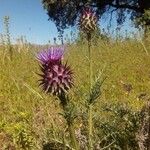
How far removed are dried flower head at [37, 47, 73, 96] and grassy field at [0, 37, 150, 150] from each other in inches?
4.3

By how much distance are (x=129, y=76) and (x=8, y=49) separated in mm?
3357

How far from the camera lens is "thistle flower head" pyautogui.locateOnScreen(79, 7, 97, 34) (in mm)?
3957

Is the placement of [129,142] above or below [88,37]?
below

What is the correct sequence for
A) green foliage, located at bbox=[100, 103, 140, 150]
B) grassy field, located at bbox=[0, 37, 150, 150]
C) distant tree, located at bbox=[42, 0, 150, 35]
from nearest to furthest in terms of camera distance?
1. green foliage, located at bbox=[100, 103, 140, 150]
2. grassy field, located at bbox=[0, 37, 150, 150]
3. distant tree, located at bbox=[42, 0, 150, 35]

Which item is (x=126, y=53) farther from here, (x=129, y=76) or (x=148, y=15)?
(x=148, y=15)

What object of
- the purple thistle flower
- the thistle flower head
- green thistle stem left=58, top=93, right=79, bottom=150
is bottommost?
green thistle stem left=58, top=93, right=79, bottom=150

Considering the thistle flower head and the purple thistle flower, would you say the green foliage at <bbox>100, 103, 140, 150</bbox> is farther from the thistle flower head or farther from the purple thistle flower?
the purple thistle flower

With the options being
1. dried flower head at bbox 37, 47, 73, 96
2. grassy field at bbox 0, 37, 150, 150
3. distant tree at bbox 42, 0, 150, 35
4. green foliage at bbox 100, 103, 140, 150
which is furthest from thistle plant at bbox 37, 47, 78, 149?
distant tree at bbox 42, 0, 150, 35

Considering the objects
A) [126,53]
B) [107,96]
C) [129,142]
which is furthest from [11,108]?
[126,53]

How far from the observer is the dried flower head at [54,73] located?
334 centimetres

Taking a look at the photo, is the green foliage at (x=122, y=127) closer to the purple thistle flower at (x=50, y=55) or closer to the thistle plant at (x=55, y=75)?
the thistle plant at (x=55, y=75)

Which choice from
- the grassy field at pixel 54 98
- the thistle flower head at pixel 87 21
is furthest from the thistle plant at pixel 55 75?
the thistle flower head at pixel 87 21

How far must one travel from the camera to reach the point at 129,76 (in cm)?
1063

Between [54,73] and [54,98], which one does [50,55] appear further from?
[54,98]
